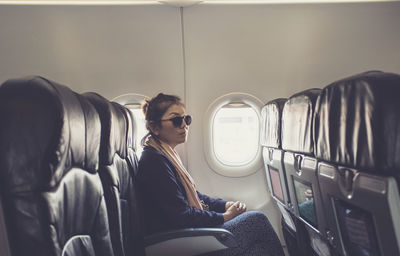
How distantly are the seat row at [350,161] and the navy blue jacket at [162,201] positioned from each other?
24.3 inches

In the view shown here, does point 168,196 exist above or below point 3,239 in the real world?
below

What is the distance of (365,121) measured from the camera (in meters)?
1.01

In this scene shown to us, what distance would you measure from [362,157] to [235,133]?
2.29m

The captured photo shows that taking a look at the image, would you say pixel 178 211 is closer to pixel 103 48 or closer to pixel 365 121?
pixel 365 121

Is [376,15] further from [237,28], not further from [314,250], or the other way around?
[314,250]

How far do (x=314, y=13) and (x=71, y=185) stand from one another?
9.97ft

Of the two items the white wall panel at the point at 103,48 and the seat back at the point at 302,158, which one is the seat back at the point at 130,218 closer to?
the seat back at the point at 302,158

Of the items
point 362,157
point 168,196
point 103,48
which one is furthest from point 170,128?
point 362,157

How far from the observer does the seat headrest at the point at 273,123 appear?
219cm

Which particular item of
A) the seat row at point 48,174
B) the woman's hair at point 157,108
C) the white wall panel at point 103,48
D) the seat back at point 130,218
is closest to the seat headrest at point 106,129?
the seat row at point 48,174

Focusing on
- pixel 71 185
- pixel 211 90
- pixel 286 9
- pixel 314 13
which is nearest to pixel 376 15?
pixel 314 13

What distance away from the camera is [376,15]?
340 cm

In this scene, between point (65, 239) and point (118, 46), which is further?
point (118, 46)

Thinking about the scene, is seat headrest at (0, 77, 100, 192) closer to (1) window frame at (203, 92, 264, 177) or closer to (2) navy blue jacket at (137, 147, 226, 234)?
(2) navy blue jacket at (137, 147, 226, 234)
